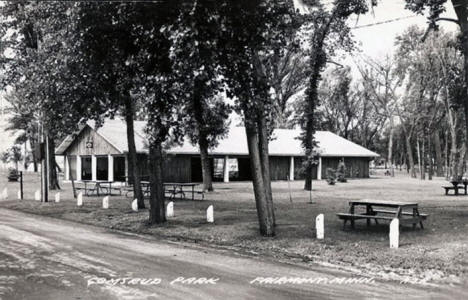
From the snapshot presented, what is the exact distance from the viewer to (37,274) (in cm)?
832

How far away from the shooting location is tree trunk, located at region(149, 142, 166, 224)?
1489 cm

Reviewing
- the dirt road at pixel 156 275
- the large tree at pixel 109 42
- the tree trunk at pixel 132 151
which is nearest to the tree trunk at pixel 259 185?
the dirt road at pixel 156 275

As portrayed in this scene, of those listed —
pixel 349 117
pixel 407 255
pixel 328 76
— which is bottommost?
pixel 407 255

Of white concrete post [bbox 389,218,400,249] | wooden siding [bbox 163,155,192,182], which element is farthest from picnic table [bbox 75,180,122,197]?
white concrete post [bbox 389,218,400,249]

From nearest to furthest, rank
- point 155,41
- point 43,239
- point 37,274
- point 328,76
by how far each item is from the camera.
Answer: point 37,274 → point 155,41 → point 43,239 → point 328,76

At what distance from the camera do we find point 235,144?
44.7m

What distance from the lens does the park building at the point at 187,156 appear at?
37.4m

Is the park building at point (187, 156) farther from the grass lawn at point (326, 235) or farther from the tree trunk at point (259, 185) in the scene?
the tree trunk at point (259, 185)

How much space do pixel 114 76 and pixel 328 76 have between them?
57.9 m

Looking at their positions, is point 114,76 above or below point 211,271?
above

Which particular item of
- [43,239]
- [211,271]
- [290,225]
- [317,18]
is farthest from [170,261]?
[317,18]

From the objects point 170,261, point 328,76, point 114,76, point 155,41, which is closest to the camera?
point 170,261

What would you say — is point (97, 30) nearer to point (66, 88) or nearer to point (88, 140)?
point (66, 88)

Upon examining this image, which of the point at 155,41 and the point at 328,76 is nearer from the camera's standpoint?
the point at 155,41
